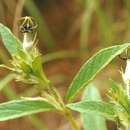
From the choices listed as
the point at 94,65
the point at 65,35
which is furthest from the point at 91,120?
the point at 65,35

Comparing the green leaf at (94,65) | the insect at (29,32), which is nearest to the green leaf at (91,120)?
the green leaf at (94,65)

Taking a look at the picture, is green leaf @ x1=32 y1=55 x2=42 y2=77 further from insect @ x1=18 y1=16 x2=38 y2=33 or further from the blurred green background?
the blurred green background

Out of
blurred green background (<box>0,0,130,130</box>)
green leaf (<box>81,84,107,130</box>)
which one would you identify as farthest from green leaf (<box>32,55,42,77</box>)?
blurred green background (<box>0,0,130,130</box>)

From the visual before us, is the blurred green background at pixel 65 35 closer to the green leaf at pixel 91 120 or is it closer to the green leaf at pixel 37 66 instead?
the green leaf at pixel 91 120

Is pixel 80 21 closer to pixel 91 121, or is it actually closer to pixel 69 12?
pixel 69 12

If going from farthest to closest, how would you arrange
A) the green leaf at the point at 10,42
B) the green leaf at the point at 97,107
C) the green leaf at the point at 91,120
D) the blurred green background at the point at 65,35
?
the blurred green background at the point at 65,35 < the green leaf at the point at 91,120 < the green leaf at the point at 10,42 < the green leaf at the point at 97,107

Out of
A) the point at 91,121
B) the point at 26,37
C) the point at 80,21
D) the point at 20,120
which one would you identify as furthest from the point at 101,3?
the point at 26,37
